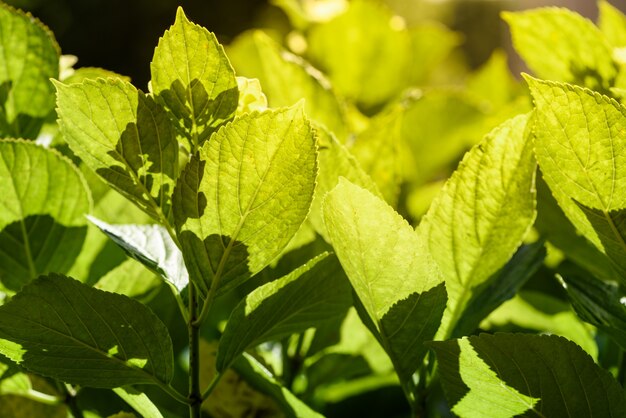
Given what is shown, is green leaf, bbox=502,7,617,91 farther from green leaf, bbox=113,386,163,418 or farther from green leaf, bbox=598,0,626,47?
green leaf, bbox=113,386,163,418

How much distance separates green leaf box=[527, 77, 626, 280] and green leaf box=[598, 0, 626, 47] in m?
0.50

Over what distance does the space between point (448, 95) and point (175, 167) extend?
691mm

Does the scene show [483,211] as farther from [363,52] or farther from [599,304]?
[363,52]

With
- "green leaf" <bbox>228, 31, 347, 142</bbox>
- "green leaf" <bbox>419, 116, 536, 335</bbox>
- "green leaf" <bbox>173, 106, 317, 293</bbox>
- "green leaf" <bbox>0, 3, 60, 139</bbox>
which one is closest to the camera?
"green leaf" <bbox>173, 106, 317, 293</bbox>

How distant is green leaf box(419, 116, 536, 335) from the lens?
62cm

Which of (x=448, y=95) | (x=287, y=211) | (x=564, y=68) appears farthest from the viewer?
(x=448, y=95)

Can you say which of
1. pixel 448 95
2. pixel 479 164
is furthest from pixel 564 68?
pixel 448 95

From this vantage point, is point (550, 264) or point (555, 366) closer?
point (555, 366)

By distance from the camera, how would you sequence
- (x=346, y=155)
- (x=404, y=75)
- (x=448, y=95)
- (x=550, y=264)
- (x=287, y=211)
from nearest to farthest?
(x=287, y=211)
(x=346, y=155)
(x=550, y=264)
(x=448, y=95)
(x=404, y=75)

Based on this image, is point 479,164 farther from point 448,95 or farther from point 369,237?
point 448,95

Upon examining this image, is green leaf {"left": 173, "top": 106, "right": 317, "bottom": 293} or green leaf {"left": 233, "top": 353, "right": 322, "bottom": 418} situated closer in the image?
green leaf {"left": 173, "top": 106, "right": 317, "bottom": 293}

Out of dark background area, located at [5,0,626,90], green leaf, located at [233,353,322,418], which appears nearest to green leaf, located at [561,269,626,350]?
green leaf, located at [233,353,322,418]

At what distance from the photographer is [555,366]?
55 centimetres

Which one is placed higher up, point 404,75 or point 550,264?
point 404,75
